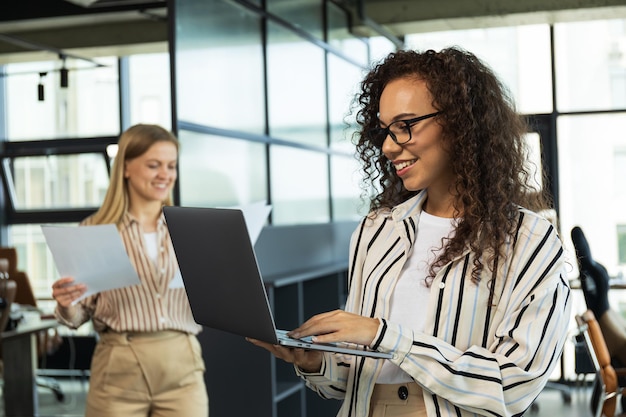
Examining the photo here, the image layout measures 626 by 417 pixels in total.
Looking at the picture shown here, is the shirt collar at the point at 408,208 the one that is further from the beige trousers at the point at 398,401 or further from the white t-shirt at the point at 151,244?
the white t-shirt at the point at 151,244

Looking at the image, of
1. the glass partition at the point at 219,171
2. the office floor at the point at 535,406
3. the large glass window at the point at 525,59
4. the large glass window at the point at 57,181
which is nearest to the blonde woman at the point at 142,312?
the glass partition at the point at 219,171

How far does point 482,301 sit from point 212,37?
3.22m

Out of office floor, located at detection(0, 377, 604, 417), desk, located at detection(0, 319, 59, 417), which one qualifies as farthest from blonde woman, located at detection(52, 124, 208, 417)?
office floor, located at detection(0, 377, 604, 417)

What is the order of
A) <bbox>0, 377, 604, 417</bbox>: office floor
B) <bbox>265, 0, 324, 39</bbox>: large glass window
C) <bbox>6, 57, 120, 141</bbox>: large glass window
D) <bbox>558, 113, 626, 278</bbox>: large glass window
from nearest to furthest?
<bbox>265, 0, 324, 39</bbox>: large glass window
<bbox>0, 377, 604, 417</bbox>: office floor
<bbox>558, 113, 626, 278</bbox>: large glass window
<bbox>6, 57, 120, 141</bbox>: large glass window

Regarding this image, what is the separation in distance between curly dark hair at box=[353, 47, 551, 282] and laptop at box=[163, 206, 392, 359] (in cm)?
29

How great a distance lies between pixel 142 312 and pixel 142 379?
0.21 meters

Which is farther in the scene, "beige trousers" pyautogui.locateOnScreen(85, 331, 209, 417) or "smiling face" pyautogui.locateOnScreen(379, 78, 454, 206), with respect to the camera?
"beige trousers" pyautogui.locateOnScreen(85, 331, 209, 417)

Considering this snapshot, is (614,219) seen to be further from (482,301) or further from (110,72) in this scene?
(482,301)

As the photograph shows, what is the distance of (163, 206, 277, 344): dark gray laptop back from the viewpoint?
146 centimetres

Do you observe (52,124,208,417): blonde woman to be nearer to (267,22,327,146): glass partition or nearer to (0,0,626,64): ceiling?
(267,22,327,146): glass partition

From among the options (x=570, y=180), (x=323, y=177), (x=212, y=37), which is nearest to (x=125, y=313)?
(x=212, y=37)

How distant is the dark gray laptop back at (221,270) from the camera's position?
1460mm

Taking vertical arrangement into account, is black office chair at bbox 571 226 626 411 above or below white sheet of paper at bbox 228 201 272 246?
below

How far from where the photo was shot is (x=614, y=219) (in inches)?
294
